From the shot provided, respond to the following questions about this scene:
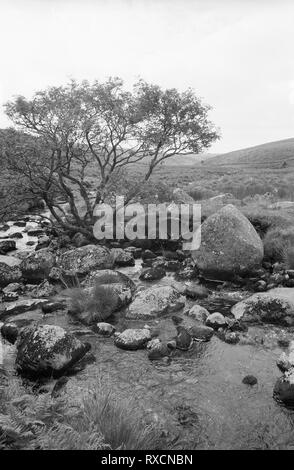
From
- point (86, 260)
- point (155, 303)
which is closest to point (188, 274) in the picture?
point (155, 303)

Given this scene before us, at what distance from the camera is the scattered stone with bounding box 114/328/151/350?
10453 mm

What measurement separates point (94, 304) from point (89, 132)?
12910mm

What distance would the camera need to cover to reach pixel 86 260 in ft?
59.0

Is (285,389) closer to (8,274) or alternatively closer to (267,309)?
(267,309)

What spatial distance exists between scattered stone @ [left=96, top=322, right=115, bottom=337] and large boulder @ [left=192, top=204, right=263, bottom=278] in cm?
619

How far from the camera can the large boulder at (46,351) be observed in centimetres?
909

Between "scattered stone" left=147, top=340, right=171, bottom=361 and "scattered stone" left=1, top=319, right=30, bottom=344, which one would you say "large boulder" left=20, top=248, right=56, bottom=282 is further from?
"scattered stone" left=147, top=340, right=171, bottom=361

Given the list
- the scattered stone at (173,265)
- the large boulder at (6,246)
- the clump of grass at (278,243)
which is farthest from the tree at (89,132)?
the clump of grass at (278,243)

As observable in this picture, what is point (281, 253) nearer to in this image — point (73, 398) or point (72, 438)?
point (73, 398)

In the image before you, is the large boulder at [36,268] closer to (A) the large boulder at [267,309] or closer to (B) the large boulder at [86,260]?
(B) the large boulder at [86,260]

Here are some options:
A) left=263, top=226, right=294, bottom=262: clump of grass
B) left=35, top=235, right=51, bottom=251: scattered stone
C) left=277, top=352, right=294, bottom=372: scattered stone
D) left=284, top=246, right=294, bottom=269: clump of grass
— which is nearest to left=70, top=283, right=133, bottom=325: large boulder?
left=277, top=352, right=294, bottom=372: scattered stone

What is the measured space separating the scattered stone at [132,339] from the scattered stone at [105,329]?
520mm

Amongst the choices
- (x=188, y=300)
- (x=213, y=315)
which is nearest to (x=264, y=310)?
(x=213, y=315)
